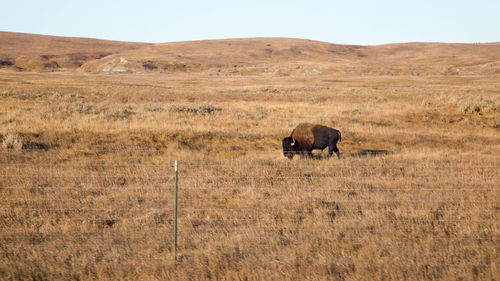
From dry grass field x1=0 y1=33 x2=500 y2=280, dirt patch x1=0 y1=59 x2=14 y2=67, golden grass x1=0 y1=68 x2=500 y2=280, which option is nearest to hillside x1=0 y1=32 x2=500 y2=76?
dirt patch x1=0 y1=59 x2=14 y2=67

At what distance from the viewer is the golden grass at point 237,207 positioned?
540cm

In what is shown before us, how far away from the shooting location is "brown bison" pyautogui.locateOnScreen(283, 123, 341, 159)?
13672 millimetres

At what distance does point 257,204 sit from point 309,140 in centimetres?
586

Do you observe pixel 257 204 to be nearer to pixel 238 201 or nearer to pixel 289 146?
pixel 238 201

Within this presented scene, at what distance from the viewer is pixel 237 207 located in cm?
818

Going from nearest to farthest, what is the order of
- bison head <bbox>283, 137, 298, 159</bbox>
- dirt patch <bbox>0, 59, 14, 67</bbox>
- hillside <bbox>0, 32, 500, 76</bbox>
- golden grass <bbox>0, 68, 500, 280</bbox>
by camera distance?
golden grass <bbox>0, 68, 500, 280</bbox> < bison head <bbox>283, 137, 298, 159</bbox> < hillside <bbox>0, 32, 500, 76</bbox> < dirt patch <bbox>0, 59, 14, 67</bbox>

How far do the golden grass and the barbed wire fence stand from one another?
0.04 meters

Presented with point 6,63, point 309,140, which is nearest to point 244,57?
point 6,63

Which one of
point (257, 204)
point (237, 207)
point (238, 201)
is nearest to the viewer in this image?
point (237, 207)

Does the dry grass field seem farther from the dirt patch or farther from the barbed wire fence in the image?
the dirt patch

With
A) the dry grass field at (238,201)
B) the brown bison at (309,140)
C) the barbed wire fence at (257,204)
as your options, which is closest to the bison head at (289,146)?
the brown bison at (309,140)

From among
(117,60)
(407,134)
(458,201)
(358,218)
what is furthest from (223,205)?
(117,60)

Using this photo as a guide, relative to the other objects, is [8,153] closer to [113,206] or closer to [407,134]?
[113,206]

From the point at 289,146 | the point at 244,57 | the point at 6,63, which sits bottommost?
the point at 289,146
